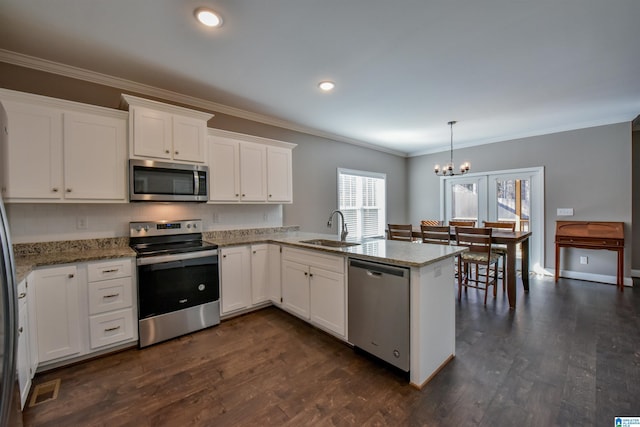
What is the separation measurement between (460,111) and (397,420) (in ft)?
12.3

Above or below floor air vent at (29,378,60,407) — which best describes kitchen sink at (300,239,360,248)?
above

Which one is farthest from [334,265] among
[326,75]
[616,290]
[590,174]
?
[590,174]

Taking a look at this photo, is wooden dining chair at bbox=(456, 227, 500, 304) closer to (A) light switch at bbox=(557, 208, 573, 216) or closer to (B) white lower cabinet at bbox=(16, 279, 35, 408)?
(A) light switch at bbox=(557, 208, 573, 216)

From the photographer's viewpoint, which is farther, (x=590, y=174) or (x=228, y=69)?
(x=590, y=174)

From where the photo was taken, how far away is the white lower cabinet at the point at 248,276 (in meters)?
2.99

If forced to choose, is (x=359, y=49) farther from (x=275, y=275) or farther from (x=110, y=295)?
(x=110, y=295)

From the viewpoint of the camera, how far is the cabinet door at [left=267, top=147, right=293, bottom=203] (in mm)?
3651

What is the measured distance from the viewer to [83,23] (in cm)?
195

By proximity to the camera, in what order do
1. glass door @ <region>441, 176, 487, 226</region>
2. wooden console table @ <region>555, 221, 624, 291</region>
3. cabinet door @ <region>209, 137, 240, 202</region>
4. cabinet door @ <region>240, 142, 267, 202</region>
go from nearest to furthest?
cabinet door @ <region>209, 137, 240, 202</region> < cabinet door @ <region>240, 142, 267, 202</region> < wooden console table @ <region>555, 221, 624, 291</region> < glass door @ <region>441, 176, 487, 226</region>

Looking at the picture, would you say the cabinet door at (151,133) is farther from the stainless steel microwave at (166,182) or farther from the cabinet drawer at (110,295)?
the cabinet drawer at (110,295)

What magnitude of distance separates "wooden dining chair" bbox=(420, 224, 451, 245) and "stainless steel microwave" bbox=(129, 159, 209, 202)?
9.83 ft

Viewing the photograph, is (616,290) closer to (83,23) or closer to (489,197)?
(489,197)

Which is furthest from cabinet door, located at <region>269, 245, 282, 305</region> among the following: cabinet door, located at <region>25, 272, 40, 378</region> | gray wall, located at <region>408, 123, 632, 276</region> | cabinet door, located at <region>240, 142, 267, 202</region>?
gray wall, located at <region>408, 123, 632, 276</region>

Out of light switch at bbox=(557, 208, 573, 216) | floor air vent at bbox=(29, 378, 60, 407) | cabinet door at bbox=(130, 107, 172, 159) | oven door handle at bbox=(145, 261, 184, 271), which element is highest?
cabinet door at bbox=(130, 107, 172, 159)
